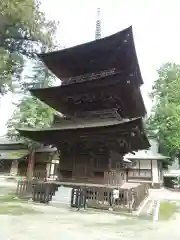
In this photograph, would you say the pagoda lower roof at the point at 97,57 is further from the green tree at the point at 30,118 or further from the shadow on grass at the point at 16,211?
the green tree at the point at 30,118

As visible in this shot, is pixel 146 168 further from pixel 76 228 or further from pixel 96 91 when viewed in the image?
pixel 76 228

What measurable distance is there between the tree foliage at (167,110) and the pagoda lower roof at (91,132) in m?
22.4

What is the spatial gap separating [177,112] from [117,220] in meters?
29.3

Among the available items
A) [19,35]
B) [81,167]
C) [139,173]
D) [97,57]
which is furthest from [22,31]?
[139,173]

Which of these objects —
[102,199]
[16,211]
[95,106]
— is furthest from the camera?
[95,106]

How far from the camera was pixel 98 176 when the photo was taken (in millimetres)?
12562

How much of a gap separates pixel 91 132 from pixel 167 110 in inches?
1116

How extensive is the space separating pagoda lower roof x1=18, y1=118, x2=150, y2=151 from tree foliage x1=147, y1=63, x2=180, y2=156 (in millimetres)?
22423

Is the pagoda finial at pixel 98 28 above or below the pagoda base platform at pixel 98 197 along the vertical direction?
above

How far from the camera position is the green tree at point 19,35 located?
36.3 feet

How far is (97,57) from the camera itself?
1384 centimetres

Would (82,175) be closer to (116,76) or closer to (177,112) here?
(116,76)

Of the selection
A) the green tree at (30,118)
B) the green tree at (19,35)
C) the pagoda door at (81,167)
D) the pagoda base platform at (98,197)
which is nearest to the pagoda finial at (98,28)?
the green tree at (19,35)

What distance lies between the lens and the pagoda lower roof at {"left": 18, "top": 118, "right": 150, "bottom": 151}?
10.9 metres
